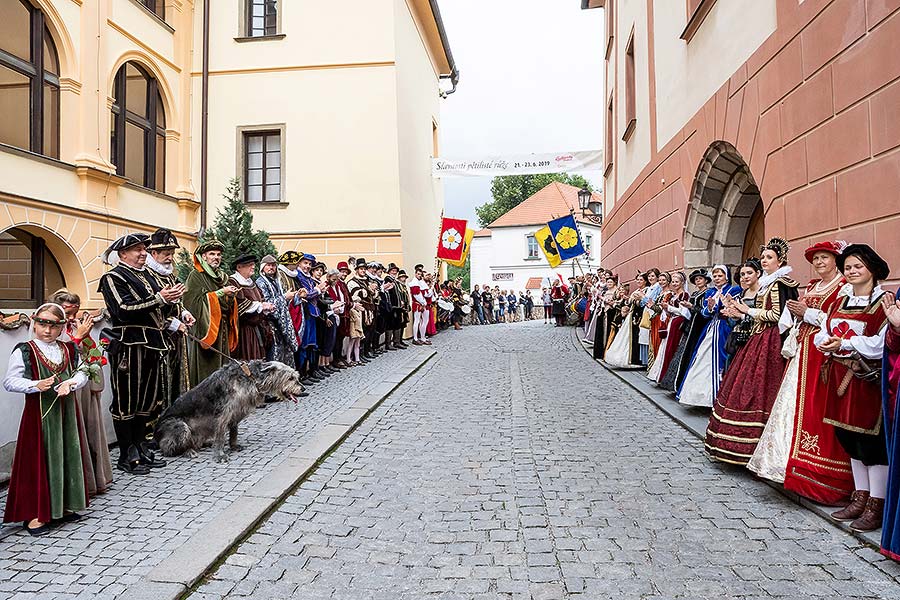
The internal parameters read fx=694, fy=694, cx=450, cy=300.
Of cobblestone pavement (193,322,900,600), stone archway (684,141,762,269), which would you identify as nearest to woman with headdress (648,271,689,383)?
stone archway (684,141,762,269)

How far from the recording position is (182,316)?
6262 millimetres

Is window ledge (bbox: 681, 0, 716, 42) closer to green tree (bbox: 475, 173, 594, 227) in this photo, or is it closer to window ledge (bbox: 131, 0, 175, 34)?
window ledge (bbox: 131, 0, 175, 34)

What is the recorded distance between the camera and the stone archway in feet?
28.7

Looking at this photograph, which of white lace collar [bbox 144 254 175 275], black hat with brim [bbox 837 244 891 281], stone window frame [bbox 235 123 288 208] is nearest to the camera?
black hat with brim [bbox 837 244 891 281]

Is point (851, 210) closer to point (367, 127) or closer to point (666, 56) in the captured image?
point (666, 56)

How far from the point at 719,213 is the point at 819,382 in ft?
16.9

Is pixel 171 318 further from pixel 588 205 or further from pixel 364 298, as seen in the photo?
pixel 588 205

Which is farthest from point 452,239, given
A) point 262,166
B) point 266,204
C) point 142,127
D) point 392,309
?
point 142,127

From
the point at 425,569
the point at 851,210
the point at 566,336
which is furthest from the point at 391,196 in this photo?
the point at 425,569

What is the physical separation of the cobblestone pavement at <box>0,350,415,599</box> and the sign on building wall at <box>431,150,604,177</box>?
53.1ft

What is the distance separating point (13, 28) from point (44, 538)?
13.5m

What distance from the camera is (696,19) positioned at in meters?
8.92

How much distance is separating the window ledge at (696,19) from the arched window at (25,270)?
12.4 meters

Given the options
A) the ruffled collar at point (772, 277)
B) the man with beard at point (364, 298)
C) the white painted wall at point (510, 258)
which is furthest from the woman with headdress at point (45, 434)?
the white painted wall at point (510, 258)
